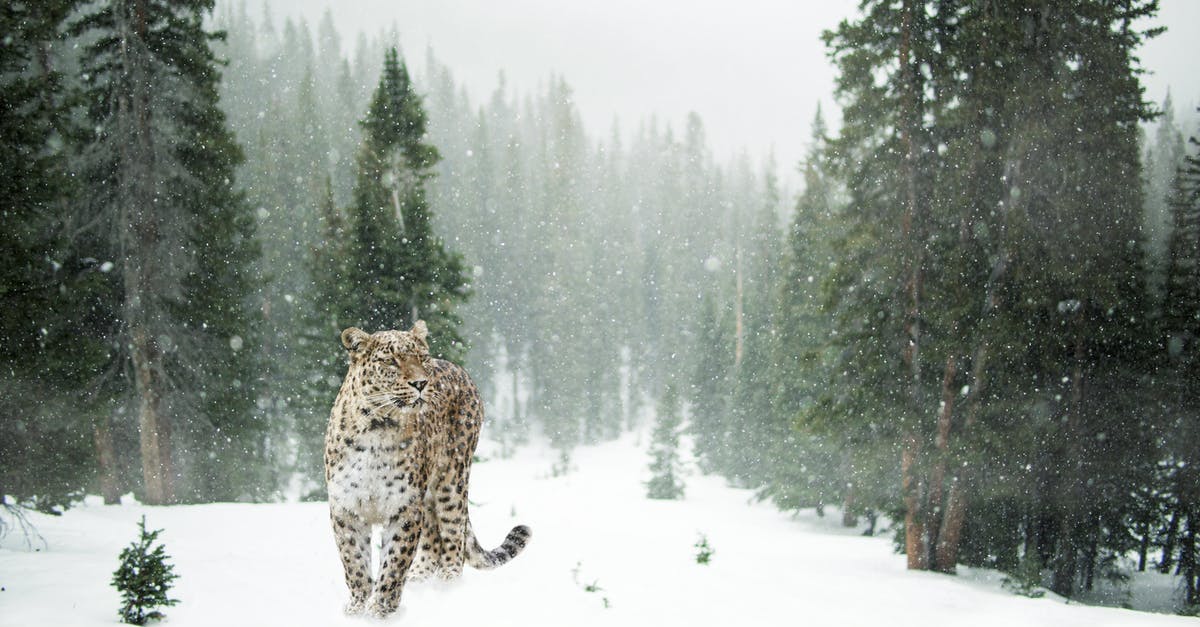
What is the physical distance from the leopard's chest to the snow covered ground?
89 centimetres

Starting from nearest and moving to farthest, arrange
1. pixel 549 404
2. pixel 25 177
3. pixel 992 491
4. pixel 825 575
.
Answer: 1. pixel 25 177
2. pixel 825 575
3. pixel 992 491
4. pixel 549 404

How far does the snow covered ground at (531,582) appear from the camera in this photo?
226 inches

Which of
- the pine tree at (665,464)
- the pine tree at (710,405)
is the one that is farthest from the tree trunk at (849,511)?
the pine tree at (710,405)

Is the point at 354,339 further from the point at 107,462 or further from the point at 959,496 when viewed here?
the point at 107,462

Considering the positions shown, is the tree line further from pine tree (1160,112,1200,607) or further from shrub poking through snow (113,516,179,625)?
shrub poking through snow (113,516,179,625)

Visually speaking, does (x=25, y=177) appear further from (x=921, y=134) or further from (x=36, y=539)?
(x=921, y=134)

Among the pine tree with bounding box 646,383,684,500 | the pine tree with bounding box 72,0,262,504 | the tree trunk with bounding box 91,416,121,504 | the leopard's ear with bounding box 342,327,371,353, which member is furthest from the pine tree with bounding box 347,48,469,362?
the pine tree with bounding box 646,383,684,500

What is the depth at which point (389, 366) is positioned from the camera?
482 centimetres

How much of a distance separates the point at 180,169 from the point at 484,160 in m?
47.4

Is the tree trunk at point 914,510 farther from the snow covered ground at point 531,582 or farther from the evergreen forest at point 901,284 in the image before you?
the snow covered ground at point 531,582

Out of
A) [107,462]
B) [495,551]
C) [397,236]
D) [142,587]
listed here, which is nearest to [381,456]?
[142,587]

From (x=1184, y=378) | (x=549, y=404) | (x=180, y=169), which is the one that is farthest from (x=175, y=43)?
(x=549, y=404)

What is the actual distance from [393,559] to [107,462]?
17492 millimetres

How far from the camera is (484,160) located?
62000 millimetres
